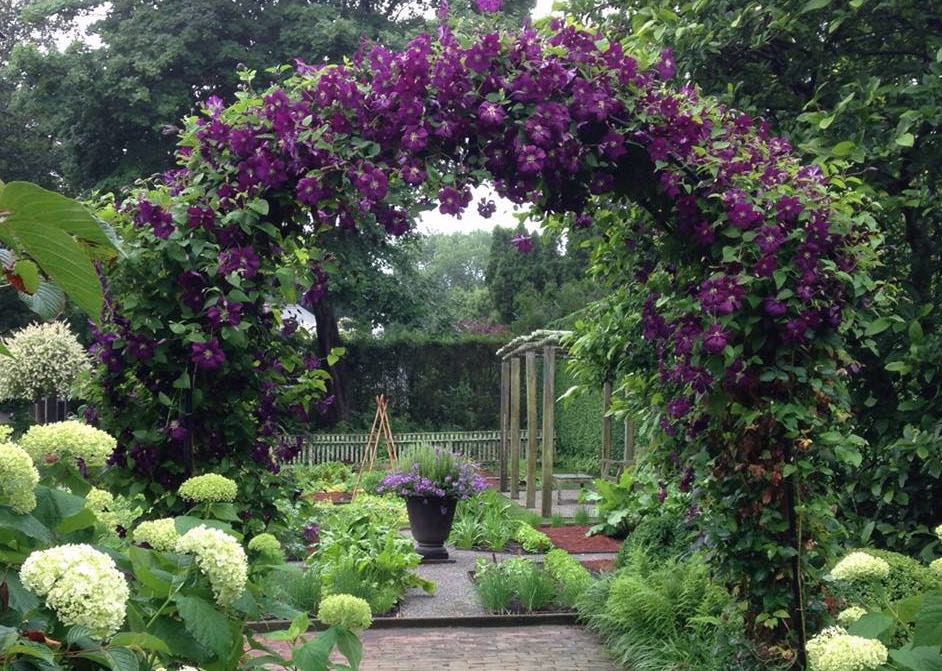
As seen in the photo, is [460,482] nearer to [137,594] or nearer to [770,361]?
[770,361]

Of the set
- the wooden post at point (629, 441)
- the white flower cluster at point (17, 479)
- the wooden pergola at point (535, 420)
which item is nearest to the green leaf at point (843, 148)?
the white flower cluster at point (17, 479)

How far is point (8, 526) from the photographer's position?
1351mm

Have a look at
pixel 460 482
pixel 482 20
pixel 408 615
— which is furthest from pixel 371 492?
pixel 482 20

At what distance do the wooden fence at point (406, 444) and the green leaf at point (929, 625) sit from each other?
1375 cm

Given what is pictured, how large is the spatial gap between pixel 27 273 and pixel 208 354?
217 cm

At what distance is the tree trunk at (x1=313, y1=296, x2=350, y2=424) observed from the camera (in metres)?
17.8

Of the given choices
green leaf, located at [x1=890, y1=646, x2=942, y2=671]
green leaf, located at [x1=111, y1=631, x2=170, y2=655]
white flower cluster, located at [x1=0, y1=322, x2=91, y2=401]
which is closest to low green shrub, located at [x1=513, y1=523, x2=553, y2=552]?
white flower cluster, located at [x1=0, y1=322, x2=91, y2=401]

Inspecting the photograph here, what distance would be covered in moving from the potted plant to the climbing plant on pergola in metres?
4.05

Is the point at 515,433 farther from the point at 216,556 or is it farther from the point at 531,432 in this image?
the point at 216,556

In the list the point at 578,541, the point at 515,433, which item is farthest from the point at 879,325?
the point at 515,433

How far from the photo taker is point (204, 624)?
1.42 meters

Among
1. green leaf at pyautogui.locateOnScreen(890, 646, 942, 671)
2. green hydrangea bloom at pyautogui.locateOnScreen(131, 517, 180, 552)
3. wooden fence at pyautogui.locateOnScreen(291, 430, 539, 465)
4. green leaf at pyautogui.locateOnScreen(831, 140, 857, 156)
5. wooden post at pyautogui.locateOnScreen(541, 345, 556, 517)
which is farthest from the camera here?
wooden fence at pyautogui.locateOnScreen(291, 430, 539, 465)

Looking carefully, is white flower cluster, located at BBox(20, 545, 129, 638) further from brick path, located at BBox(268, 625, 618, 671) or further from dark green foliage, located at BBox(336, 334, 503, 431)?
dark green foliage, located at BBox(336, 334, 503, 431)

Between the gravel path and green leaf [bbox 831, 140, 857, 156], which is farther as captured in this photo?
the gravel path
